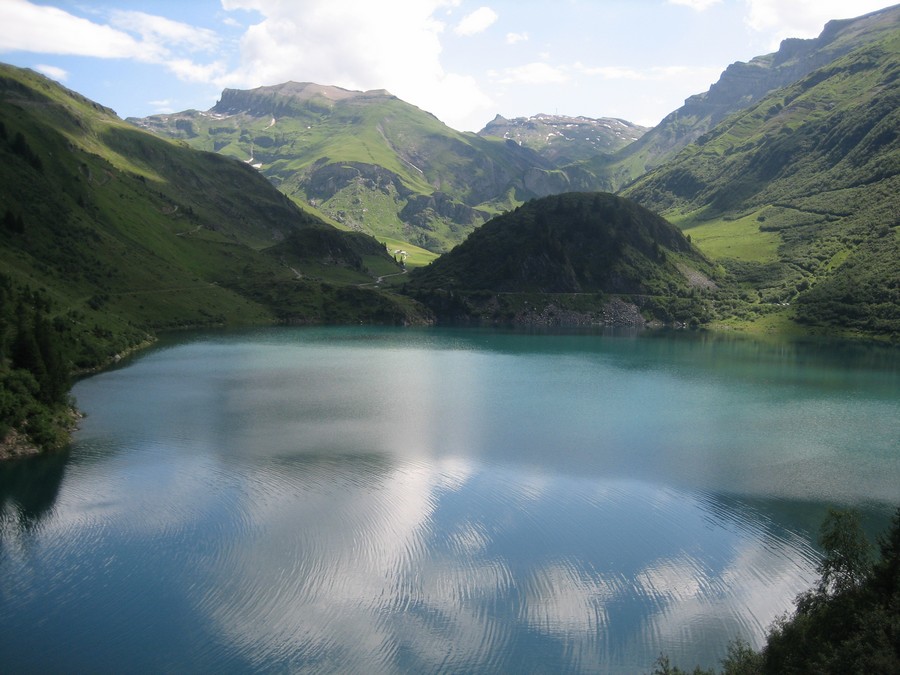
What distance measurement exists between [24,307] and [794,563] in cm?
7158

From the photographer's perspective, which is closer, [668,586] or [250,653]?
[250,653]

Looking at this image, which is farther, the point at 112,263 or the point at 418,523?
the point at 112,263

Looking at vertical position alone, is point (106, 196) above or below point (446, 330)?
above

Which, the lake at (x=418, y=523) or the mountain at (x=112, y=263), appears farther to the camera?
the mountain at (x=112, y=263)

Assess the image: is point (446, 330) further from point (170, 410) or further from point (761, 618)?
point (761, 618)

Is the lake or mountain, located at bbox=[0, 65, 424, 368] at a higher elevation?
Answer: mountain, located at bbox=[0, 65, 424, 368]

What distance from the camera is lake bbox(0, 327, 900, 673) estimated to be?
30.8m

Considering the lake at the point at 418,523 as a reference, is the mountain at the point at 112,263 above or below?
above

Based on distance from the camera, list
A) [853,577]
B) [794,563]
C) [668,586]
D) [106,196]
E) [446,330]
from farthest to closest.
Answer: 1. [446,330]
2. [106,196]
3. [794,563]
4. [668,586]
5. [853,577]

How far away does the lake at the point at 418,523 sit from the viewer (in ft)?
101

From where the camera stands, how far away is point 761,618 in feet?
109

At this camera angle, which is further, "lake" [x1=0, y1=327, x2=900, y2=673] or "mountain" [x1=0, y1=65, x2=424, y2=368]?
"mountain" [x1=0, y1=65, x2=424, y2=368]

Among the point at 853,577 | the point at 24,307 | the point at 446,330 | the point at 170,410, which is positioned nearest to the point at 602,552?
the point at 853,577

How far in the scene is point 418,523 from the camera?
44281mm
